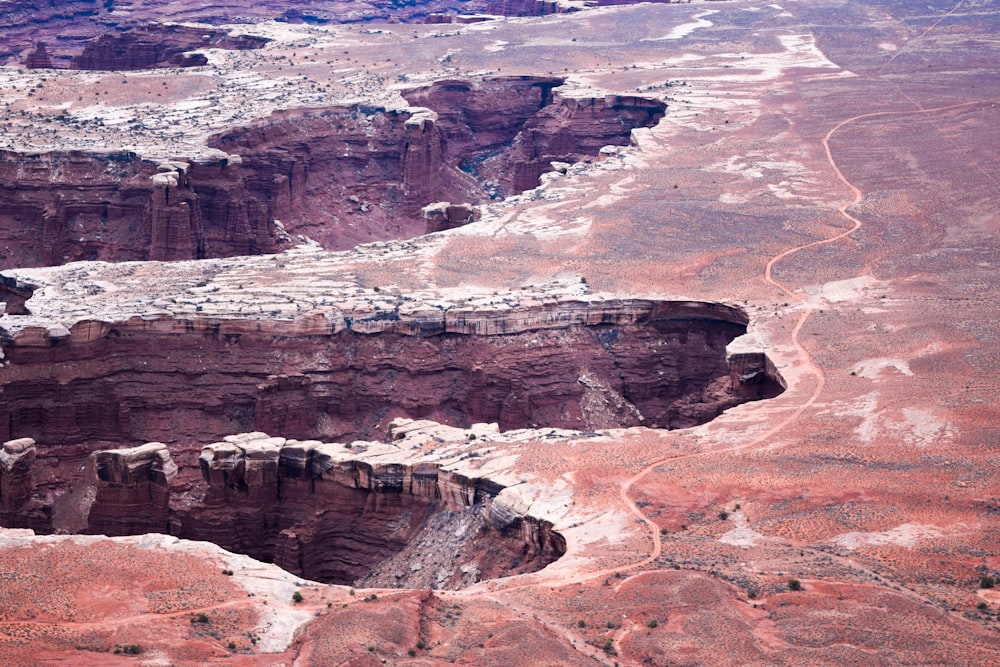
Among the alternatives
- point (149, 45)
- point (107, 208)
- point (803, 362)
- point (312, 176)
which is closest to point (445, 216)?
point (312, 176)

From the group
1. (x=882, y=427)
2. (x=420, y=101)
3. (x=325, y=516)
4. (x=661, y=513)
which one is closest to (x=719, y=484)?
(x=661, y=513)

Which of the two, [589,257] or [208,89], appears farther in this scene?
[208,89]

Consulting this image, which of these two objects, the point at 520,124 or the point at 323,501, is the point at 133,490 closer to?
the point at 323,501

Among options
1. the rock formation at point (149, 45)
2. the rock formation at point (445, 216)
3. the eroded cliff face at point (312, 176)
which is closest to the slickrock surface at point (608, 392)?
the eroded cliff face at point (312, 176)

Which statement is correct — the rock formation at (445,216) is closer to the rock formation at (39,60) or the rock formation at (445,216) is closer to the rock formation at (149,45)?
the rock formation at (149,45)

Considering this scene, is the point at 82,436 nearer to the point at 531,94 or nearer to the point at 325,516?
the point at 325,516

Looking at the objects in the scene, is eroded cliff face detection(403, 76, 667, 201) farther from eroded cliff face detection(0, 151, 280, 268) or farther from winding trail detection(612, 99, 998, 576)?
eroded cliff face detection(0, 151, 280, 268)
